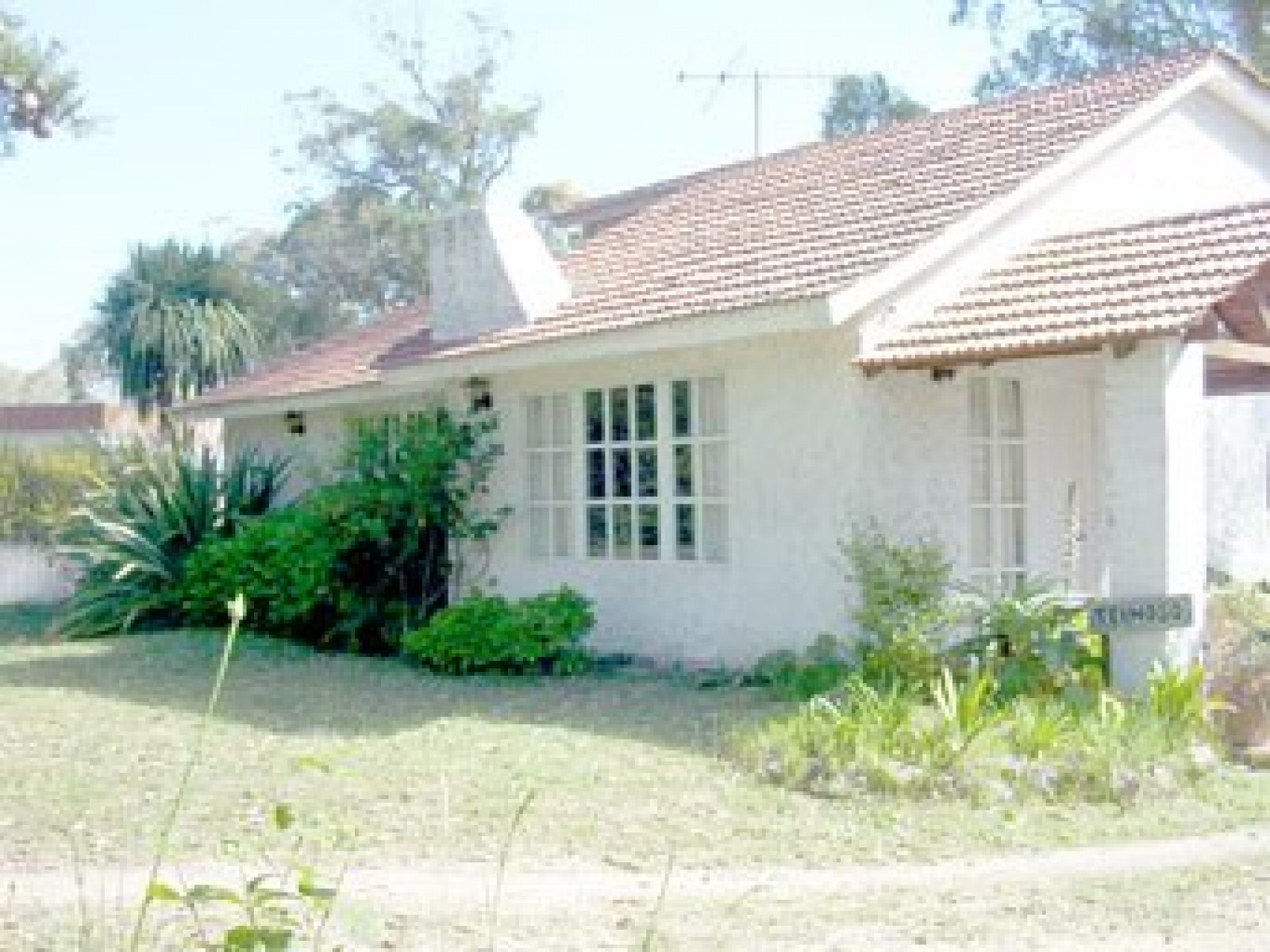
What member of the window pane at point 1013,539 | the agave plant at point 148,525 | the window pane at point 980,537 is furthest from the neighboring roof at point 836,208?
the agave plant at point 148,525

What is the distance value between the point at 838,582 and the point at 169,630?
805cm

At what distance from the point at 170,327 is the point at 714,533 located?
66.7 ft

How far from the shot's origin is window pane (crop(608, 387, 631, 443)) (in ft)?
47.1

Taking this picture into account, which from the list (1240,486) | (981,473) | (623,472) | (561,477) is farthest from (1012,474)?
(1240,486)

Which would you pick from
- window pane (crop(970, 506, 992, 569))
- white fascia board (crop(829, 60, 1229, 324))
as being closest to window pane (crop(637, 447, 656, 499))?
white fascia board (crop(829, 60, 1229, 324))

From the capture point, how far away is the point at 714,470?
1359cm

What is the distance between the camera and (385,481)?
50.9 feet

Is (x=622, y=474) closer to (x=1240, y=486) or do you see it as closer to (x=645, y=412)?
(x=645, y=412)

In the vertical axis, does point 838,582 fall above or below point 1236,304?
below

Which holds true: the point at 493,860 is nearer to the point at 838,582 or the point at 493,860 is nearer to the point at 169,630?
the point at 838,582

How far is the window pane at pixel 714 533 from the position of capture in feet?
44.3

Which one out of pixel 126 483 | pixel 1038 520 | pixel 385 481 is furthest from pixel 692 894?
pixel 126 483

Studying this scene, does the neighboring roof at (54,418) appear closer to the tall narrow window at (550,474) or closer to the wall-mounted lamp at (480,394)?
the wall-mounted lamp at (480,394)

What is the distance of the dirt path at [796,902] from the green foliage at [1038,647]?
2.78m
